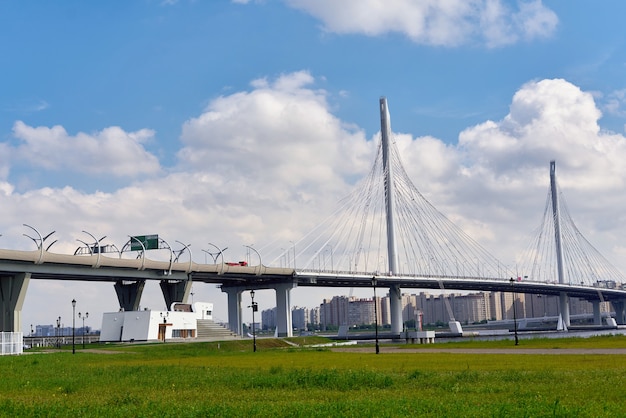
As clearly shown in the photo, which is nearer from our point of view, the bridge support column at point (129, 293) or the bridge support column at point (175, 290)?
the bridge support column at point (129, 293)

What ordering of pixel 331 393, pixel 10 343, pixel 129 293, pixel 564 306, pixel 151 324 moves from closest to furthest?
pixel 331 393, pixel 10 343, pixel 151 324, pixel 129 293, pixel 564 306

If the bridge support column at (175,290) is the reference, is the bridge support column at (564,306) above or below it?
below

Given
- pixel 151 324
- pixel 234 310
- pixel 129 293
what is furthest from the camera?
pixel 234 310

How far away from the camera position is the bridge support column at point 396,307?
429 ft

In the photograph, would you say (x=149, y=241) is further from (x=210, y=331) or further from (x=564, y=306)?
(x=564, y=306)

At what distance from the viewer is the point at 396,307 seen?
440 feet

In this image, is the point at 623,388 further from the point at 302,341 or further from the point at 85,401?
the point at 302,341

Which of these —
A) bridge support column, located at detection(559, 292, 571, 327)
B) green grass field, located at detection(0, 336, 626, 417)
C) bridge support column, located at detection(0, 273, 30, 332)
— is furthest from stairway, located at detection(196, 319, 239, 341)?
bridge support column, located at detection(559, 292, 571, 327)

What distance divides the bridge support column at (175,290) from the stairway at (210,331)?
15.9 feet

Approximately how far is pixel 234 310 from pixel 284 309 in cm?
1000

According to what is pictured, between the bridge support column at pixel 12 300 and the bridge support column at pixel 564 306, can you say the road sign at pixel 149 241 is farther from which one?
the bridge support column at pixel 564 306

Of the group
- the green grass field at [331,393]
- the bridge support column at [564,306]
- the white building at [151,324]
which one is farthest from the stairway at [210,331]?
the bridge support column at [564,306]

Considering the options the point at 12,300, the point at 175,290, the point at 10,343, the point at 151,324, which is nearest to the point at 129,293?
the point at 175,290

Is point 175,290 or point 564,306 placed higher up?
point 175,290
